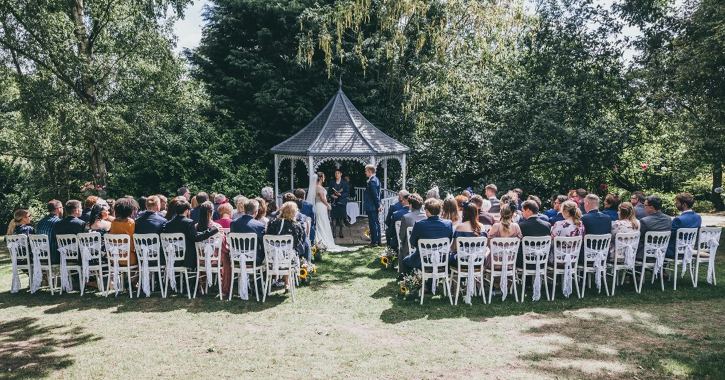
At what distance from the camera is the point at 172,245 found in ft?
25.9

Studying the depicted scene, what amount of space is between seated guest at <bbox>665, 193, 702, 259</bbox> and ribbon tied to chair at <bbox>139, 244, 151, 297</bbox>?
29.0 feet

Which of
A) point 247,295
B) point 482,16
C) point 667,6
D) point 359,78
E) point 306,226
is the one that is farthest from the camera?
point 359,78

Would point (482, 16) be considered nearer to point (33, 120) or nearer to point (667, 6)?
point (667, 6)

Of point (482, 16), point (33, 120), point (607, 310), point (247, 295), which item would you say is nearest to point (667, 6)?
point (482, 16)

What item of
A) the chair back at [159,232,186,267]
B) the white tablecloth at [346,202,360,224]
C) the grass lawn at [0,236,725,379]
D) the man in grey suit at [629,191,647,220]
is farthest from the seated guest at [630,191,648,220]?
the white tablecloth at [346,202,360,224]

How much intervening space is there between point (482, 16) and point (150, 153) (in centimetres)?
1112

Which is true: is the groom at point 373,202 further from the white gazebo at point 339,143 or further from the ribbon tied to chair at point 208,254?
the ribbon tied to chair at point 208,254

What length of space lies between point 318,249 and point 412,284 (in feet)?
13.8

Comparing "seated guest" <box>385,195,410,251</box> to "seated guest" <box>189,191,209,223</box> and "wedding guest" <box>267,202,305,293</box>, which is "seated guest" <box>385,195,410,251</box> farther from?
"seated guest" <box>189,191,209,223</box>

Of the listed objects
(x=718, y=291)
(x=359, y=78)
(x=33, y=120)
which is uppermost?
(x=359, y=78)

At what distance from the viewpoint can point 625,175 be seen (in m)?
21.1

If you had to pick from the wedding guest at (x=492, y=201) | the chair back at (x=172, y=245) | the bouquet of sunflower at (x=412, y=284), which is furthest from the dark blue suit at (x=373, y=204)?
the chair back at (x=172, y=245)

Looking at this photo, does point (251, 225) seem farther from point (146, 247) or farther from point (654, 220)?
point (654, 220)

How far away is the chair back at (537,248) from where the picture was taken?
7484 mm
